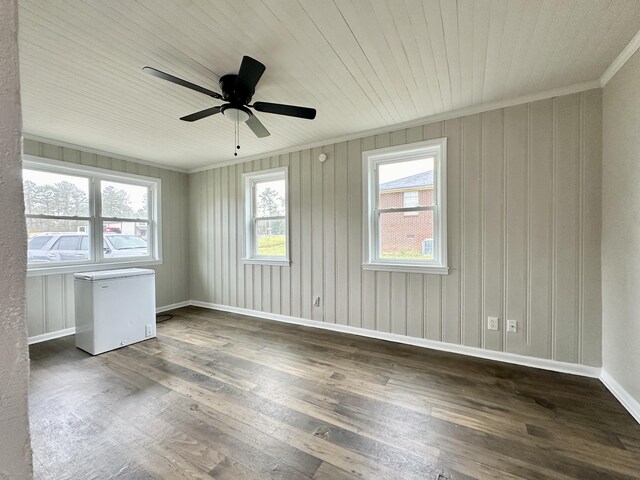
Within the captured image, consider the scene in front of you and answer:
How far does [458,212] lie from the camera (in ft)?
9.37

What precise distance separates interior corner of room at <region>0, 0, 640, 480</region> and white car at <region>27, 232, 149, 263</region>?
4cm

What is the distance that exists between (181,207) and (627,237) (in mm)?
5502

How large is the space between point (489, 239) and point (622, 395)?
1.43m

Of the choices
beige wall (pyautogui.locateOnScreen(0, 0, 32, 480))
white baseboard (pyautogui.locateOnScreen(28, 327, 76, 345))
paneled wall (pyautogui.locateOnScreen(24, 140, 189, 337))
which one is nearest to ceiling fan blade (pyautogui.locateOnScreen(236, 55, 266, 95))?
beige wall (pyautogui.locateOnScreen(0, 0, 32, 480))

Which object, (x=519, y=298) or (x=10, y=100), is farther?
(x=519, y=298)

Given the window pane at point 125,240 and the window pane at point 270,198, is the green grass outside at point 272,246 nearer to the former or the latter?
the window pane at point 270,198

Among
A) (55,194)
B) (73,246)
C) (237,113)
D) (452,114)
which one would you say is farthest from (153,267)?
(452,114)

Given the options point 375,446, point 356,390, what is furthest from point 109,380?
point 375,446

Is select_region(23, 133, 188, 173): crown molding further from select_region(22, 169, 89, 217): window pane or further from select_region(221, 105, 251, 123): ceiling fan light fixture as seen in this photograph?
select_region(221, 105, 251, 123): ceiling fan light fixture

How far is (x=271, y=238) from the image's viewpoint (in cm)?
421

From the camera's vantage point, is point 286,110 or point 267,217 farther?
point 267,217

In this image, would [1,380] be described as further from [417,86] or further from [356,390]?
[417,86]

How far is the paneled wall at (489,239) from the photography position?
2.37 metres

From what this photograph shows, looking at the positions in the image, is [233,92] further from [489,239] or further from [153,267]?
[153,267]
